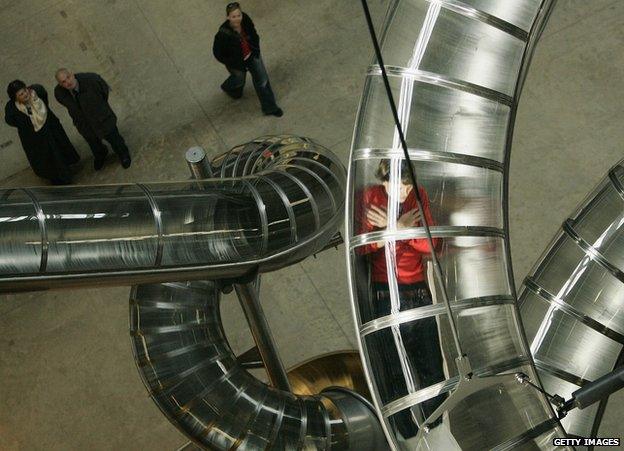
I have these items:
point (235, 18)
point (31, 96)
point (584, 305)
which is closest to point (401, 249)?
point (584, 305)

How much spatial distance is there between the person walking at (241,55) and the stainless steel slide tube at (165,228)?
12.9ft

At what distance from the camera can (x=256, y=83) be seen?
40.1 feet

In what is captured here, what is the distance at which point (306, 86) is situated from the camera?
12.8 m

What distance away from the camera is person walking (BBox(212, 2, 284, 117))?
11594 mm

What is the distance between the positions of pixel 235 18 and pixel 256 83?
108cm

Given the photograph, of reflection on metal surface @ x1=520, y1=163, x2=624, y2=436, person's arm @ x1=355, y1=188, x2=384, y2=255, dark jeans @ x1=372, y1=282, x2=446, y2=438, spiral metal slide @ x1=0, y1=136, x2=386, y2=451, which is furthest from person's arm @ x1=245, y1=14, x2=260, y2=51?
dark jeans @ x1=372, y1=282, x2=446, y2=438

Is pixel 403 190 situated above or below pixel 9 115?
above

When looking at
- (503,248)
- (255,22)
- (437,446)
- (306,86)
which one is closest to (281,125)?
(306,86)

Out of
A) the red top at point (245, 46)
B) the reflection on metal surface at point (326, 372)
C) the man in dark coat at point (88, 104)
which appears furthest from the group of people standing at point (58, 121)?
the reflection on metal surface at point (326, 372)

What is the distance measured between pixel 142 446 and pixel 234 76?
5079 mm

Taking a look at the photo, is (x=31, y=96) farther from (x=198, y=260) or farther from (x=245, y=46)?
(x=198, y=260)

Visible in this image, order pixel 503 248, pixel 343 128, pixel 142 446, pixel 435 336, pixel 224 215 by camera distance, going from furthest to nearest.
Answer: pixel 343 128 < pixel 142 446 < pixel 224 215 < pixel 503 248 < pixel 435 336

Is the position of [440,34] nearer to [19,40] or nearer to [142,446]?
[142,446]

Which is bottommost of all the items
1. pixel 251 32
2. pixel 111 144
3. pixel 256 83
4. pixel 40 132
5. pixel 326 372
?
pixel 326 372
